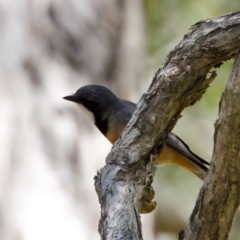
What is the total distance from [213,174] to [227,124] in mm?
158

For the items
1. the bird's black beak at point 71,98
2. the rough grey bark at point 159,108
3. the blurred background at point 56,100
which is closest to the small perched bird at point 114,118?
the bird's black beak at point 71,98

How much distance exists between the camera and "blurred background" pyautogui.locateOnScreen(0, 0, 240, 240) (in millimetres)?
3178

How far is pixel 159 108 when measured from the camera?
1.91 metres

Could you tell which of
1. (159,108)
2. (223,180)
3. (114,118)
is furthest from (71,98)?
(223,180)

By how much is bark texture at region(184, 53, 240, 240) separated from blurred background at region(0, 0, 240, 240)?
1.47m

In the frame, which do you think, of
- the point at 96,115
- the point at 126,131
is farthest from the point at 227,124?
the point at 96,115

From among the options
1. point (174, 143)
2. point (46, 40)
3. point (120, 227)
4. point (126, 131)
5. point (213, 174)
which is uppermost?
point (46, 40)

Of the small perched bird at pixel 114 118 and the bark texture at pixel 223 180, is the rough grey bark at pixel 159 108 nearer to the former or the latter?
the bark texture at pixel 223 180

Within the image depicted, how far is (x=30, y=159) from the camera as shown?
325 centimetres

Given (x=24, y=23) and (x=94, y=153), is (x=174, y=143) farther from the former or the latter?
(x=24, y=23)

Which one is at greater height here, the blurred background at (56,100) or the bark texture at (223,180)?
the blurred background at (56,100)

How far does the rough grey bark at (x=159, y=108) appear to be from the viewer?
181 centimetres

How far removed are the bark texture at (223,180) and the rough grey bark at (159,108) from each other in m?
0.15

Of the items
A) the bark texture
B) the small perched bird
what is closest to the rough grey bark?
the bark texture
